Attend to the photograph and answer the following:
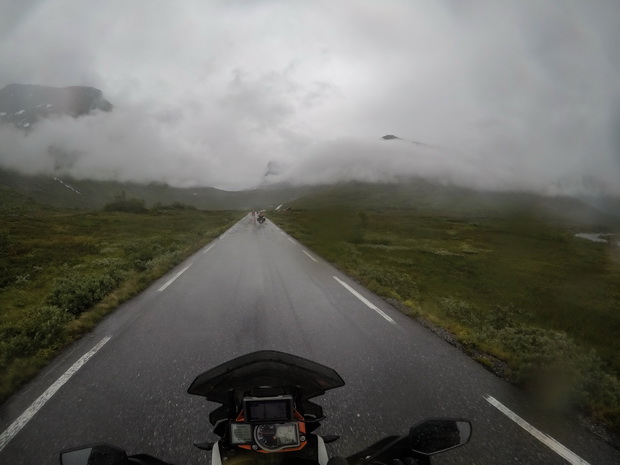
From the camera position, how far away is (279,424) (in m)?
2.25

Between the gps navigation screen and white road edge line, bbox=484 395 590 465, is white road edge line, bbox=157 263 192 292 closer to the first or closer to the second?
the gps navigation screen

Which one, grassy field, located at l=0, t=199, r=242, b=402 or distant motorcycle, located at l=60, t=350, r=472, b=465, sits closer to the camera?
distant motorcycle, located at l=60, t=350, r=472, b=465

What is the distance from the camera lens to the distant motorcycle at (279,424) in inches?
86.7

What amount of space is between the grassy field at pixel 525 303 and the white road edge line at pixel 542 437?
2.60 feet

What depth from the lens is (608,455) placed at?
327cm

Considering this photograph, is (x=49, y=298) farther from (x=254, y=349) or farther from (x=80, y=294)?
(x=254, y=349)

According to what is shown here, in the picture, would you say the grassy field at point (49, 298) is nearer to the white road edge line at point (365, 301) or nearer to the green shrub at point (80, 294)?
the green shrub at point (80, 294)

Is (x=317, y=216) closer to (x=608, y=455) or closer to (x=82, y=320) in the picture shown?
(x=82, y=320)

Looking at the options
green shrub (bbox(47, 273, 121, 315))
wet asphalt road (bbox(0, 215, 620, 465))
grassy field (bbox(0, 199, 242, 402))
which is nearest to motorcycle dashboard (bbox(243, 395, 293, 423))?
wet asphalt road (bbox(0, 215, 620, 465))

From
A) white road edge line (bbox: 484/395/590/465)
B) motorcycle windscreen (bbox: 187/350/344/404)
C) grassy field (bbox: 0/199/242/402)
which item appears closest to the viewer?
motorcycle windscreen (bbox: 187/350/344/404)

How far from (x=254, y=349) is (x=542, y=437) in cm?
436

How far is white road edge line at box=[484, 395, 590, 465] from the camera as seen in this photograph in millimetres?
3142

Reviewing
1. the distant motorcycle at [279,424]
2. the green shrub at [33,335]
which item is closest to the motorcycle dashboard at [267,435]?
the distant motorcycle at [279,424]

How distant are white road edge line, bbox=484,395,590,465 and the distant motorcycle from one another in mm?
1900
